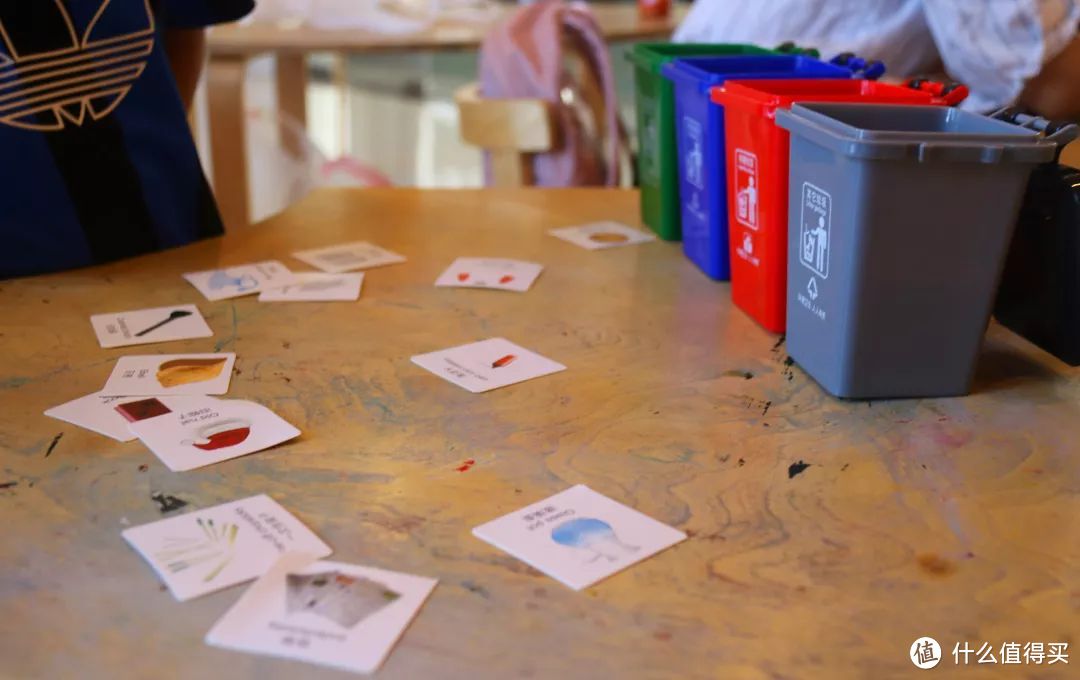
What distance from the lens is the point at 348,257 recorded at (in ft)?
4.15

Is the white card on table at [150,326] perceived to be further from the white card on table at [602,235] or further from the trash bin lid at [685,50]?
the trash bin lid at [685,50]

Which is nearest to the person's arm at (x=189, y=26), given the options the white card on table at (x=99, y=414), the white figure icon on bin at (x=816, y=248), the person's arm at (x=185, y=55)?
the person's arm at (x=185, y=55)

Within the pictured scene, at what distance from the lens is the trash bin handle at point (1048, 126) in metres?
0.84

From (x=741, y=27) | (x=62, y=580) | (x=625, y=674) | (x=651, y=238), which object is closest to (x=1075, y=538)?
(x=625, y=674)

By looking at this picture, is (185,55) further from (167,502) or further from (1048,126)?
(1048,126)

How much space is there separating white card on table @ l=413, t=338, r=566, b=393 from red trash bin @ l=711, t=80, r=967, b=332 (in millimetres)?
235

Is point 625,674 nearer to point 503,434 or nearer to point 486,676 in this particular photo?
→ point 486,676

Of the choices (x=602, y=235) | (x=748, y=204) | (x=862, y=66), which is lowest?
(x=602, y=235)

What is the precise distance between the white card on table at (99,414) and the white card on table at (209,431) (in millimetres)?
12

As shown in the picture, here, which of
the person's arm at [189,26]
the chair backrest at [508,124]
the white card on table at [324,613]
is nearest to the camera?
the white card on table at [324,613]

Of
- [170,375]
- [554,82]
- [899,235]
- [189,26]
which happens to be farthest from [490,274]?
[554,82]

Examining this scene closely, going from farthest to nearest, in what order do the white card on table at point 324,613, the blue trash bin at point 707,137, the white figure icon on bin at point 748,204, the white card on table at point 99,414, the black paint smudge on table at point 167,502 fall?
the blue trash bin at point 707,137, the white figure icon on bin at point 748,204, the white card on table at point 99,414, the black paint smudge on table at point 167,502, the white card on table at point 324,613

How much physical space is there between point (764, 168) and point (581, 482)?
41cm

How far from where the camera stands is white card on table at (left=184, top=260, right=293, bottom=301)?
3.72 feet
